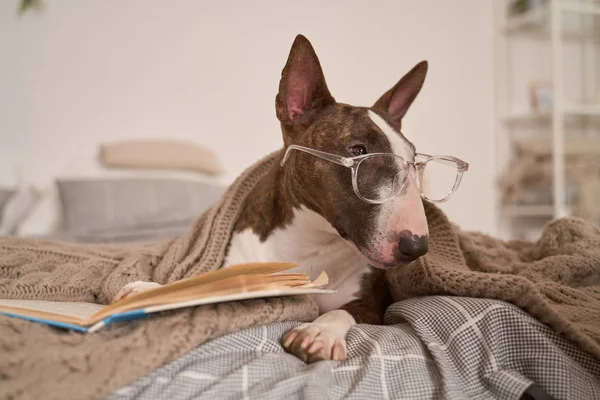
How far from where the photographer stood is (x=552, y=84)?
3.72 metres

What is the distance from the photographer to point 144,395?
606 millimetres

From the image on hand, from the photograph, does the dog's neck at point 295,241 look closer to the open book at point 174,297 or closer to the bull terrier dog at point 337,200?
the bull terrier dog at point 337,200

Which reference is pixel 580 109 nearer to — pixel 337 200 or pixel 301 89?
pixel 301 89

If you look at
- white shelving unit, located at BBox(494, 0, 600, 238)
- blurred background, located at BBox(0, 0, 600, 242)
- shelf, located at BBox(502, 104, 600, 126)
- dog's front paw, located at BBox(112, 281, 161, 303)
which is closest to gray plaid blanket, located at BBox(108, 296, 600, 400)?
dog's front paw, located at BBox(112, 281, 161, 303)

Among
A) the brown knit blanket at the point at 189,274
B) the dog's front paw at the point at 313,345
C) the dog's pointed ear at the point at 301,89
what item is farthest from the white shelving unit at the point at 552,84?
the dog's front paw at the point at 313,345

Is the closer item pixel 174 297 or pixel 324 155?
pixel 174 297

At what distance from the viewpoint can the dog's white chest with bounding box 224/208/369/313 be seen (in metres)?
1.20

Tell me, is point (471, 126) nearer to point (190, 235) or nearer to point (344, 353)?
point (190, 235)

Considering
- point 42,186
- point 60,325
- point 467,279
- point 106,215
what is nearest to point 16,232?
point 42,186

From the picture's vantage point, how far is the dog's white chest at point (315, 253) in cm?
120

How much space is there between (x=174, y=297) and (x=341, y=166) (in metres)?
0.51

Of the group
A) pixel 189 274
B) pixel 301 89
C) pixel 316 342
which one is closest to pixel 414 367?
pixel 316 342

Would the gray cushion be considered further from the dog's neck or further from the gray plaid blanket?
the gray plaid blanket

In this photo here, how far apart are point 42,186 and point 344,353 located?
2.69 metres
